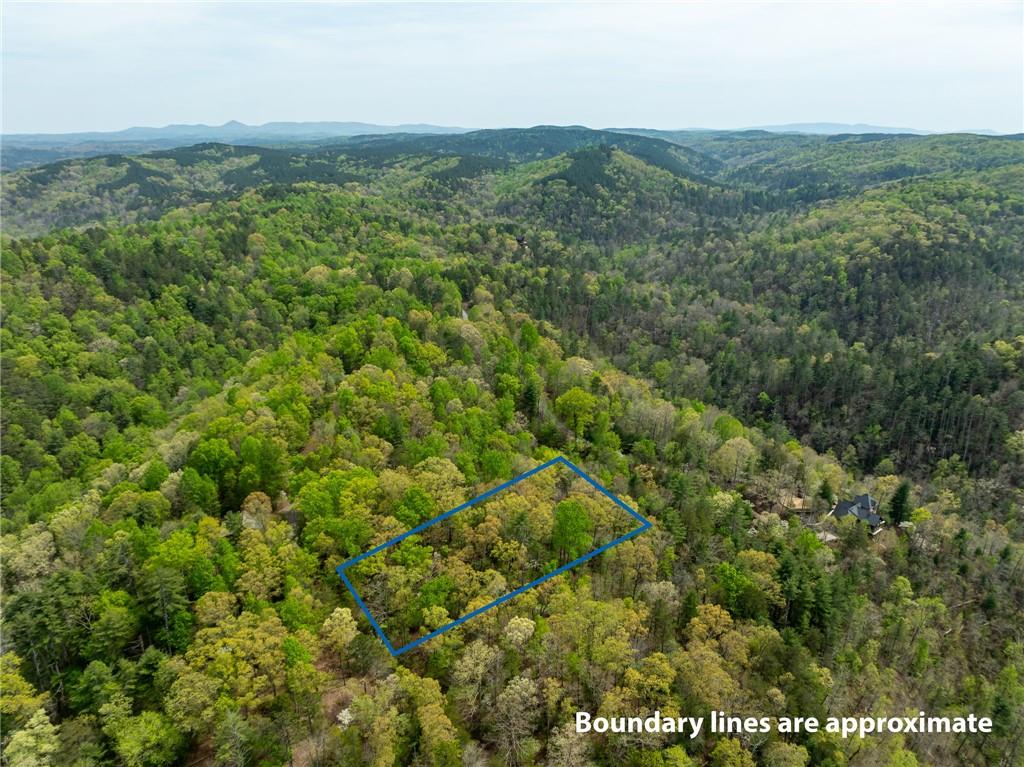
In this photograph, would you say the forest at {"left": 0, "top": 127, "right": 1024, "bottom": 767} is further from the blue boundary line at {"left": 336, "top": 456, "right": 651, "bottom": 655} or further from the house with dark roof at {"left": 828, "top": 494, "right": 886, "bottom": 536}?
the house with dark roof at {"left": 828, "top": 494, "right": 886, "bottom": 536}

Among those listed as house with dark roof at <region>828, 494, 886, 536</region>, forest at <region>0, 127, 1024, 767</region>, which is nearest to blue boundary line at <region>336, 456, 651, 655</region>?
forest at <region>0, 127, 1024, 767</region>

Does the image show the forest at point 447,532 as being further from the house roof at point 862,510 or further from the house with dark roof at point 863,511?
the house roof at point 862,510

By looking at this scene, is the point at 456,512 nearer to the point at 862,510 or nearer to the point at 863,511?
the point at 862,510

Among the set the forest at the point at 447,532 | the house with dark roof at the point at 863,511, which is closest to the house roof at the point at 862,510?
the house with dark roof at the point at 863,511

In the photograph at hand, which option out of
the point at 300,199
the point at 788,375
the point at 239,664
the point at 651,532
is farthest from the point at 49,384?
the point at 788,375

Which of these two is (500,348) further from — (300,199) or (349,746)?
(300,199)

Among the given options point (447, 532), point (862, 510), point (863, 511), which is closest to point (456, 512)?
point (447, 532)
